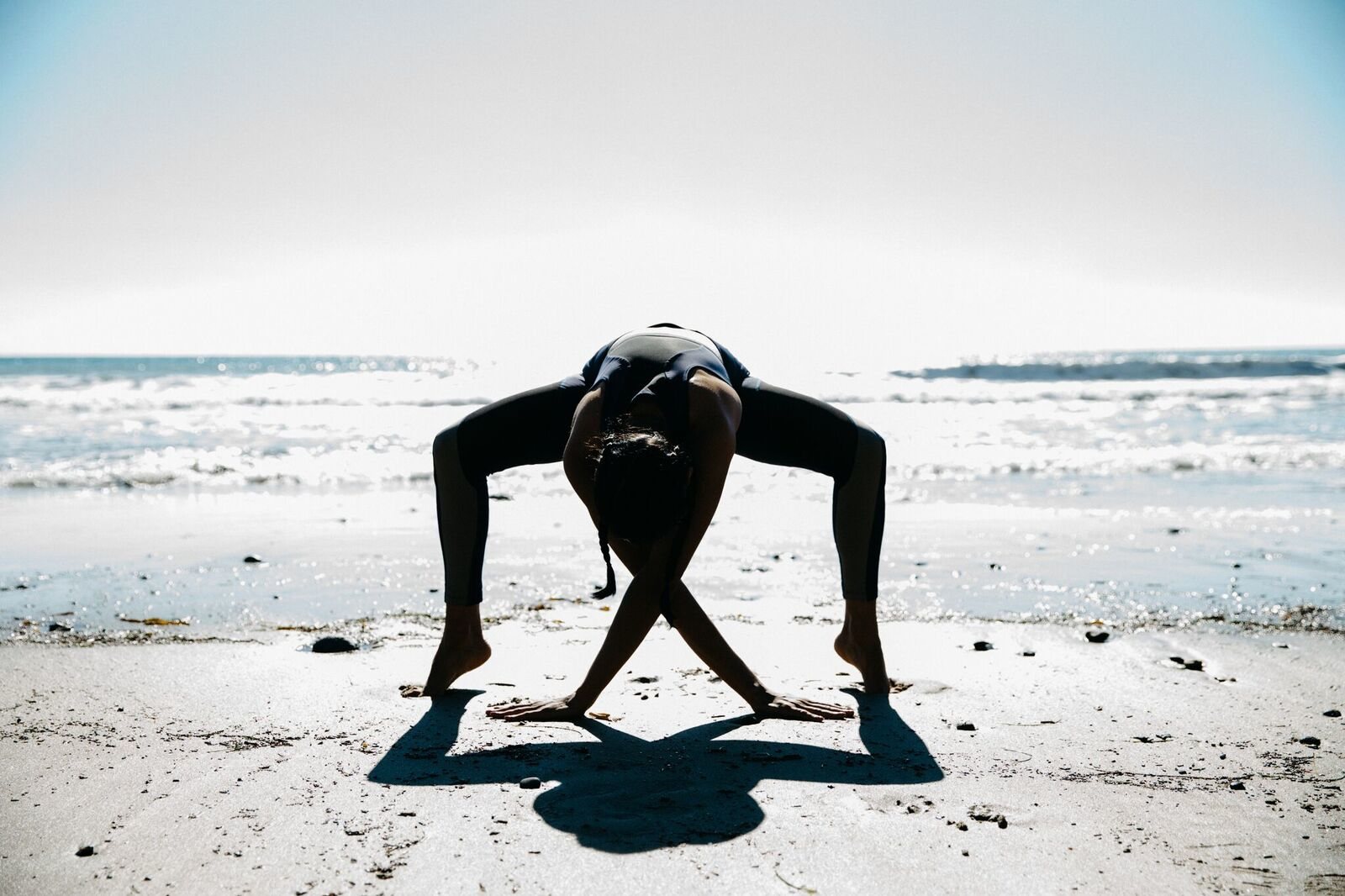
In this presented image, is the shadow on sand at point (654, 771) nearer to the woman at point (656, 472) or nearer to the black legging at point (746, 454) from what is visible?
the woman at point (656, 472)

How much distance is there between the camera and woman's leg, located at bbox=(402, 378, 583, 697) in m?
3.46

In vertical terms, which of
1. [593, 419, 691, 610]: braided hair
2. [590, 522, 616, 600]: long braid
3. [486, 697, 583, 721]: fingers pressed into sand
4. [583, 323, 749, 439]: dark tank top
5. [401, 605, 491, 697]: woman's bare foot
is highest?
[583, 323, 749, 439]: dark tank top

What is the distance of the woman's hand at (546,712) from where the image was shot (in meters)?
3.07

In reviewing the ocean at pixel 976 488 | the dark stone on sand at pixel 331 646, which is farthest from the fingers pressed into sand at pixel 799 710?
the dark stone on sand at pixel 331 646

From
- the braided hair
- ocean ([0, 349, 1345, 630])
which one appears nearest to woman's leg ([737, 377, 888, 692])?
the braided hair

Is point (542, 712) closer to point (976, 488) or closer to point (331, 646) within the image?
point (331, 646)

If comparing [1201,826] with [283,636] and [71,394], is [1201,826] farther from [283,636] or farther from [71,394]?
[71,394]

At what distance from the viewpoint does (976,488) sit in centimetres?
957

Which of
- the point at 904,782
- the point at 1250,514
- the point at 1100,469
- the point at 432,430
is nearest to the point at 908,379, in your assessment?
the point at 432,430

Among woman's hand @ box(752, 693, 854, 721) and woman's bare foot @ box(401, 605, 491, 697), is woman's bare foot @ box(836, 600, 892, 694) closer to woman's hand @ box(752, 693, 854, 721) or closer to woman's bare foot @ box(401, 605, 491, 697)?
woman's hand @ box(752, 693, 854, 721)

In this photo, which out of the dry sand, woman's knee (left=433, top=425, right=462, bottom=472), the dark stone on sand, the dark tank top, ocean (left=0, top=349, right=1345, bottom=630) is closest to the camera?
the dry sand

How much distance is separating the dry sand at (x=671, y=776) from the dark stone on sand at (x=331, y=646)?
0.09m

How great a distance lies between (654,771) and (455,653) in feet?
3.43

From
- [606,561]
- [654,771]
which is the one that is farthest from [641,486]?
[654,771]
